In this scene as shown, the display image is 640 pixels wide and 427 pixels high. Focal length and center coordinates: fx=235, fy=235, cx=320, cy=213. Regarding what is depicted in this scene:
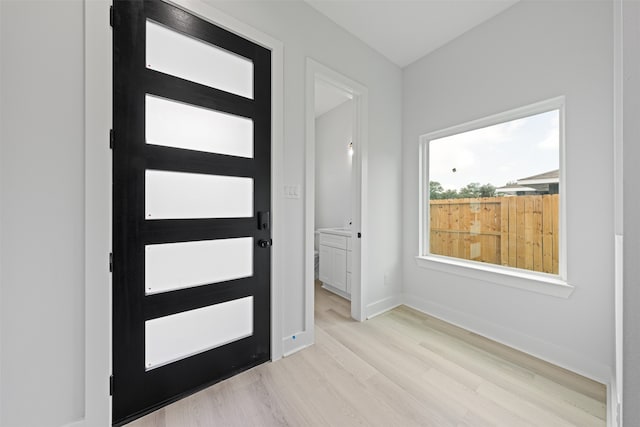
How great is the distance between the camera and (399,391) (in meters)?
1.52

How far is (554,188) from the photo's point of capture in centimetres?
189

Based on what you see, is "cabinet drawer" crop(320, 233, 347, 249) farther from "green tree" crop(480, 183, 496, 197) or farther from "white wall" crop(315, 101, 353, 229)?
A: "green tree" crop(480, 183, 496, 197)

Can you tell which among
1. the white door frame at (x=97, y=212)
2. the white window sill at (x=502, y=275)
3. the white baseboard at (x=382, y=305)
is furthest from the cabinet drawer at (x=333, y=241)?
the white door frame at (x=97, y=212)

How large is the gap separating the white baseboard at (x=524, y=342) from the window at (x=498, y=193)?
19.8 inches

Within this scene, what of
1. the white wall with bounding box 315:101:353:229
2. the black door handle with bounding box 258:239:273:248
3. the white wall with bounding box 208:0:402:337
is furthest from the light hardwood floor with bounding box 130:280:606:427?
the white wall with bounding box 315:101:353:229

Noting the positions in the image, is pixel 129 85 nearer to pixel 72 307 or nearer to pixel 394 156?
pixel 72 307

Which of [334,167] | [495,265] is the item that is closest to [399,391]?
[495,265]

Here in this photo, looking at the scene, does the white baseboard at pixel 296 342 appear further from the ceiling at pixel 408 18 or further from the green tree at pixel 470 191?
the ceiling at pixel 408 18

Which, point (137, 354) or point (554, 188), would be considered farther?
point (554, 188)

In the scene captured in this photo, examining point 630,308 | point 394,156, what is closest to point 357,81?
point 394,156

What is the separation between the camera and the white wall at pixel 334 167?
3860 mm

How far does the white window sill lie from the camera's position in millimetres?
1808

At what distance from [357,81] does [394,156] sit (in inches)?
37.4

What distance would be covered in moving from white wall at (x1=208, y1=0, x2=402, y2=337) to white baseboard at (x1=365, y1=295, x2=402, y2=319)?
59mm
